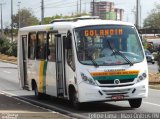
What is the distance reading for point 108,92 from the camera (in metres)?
15.4

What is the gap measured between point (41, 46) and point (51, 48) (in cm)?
121

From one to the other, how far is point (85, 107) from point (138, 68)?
2198 mm

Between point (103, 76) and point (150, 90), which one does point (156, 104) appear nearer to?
point (103, 76)

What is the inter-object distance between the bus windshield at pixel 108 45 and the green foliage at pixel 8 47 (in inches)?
2477

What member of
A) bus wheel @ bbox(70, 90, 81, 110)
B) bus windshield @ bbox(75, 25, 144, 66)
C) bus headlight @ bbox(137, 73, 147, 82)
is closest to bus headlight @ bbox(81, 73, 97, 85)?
bus windshield @ bbox(75, 25, 144, 66)

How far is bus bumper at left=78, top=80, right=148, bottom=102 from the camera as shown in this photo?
1529 cm

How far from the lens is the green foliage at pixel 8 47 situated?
8007 centimetres

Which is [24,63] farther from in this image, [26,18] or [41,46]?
[26,18]

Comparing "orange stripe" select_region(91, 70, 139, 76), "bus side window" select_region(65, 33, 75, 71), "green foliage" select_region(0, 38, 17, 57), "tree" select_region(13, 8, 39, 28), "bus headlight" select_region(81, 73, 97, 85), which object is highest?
"tree" select_region(13, 8, 39, 28)

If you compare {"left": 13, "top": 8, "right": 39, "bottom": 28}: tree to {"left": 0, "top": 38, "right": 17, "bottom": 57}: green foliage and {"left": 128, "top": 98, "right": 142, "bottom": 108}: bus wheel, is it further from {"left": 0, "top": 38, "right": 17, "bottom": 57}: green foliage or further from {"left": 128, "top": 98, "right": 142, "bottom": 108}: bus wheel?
{"left": 128, "top": 98, "right": 142, "bottom": 108}: bus wheel

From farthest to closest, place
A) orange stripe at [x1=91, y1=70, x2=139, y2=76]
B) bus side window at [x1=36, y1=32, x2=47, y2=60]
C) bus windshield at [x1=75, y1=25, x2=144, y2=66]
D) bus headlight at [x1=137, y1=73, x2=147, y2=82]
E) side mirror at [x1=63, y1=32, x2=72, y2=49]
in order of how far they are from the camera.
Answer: bus side window at [x1=36, y1=32, x2=47, y2=60] < side mirror at [x1=63, y1=32, x2=72, y2=49] < bus windshield at [x1=75, y1=25, x2=144, y2=66] < bus headlight at [x1=137, y1=73, x2=147, y2=82] < orange stripe at [x1=91, y1=70, x2=139, y2=76]

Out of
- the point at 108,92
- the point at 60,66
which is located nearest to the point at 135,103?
the point at 108,92

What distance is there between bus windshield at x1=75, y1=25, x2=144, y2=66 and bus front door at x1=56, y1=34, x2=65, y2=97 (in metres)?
1.18

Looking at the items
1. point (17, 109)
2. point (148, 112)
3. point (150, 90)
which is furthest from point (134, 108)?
point (150, 90)
